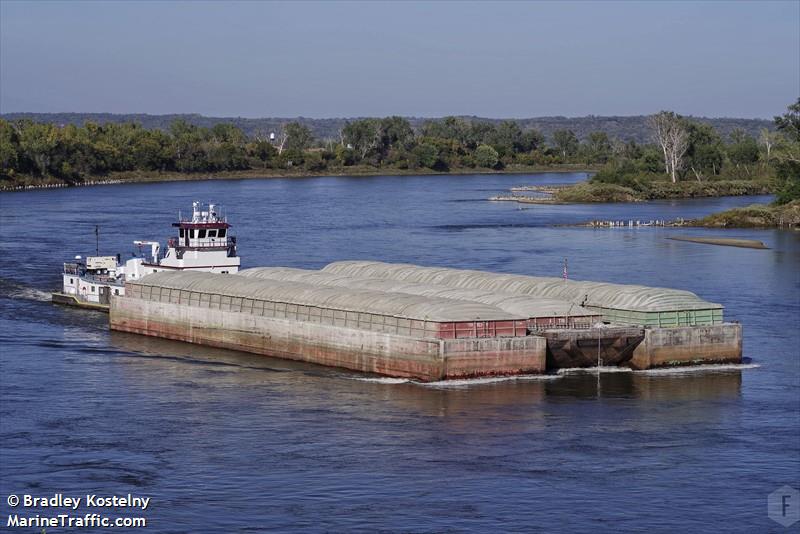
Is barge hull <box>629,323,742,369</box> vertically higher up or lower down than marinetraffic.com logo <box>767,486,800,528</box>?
higher up

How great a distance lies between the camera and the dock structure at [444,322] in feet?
182

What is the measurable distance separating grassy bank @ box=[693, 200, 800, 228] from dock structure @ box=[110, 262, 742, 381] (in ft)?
288

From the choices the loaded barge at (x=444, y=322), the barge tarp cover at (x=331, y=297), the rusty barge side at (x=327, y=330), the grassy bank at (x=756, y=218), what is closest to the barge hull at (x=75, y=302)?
the rusty barge side at (x=327, y=330)

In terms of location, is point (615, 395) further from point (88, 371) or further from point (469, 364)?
point (88, 371)

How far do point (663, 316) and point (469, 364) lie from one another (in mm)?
10270

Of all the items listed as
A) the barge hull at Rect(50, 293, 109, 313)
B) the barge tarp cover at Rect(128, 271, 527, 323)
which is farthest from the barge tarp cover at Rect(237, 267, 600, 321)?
the barge hull at Rect(50, 293, 109, 313)

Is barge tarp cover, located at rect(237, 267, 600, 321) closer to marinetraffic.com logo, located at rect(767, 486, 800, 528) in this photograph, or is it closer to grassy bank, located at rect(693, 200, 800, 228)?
marinetraffic.com logo, located at rect(767, 486, 800, 528)

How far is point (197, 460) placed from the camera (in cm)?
4447

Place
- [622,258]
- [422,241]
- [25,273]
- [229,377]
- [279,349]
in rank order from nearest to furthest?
1. [229,377]
2. [279,349]
3. [25,273]
4. [622,258]
5. [422,241]

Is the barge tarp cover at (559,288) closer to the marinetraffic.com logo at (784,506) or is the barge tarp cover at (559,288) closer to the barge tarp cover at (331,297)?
the barge tarp cover at (331,297)

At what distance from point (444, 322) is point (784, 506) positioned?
1781 centimetres

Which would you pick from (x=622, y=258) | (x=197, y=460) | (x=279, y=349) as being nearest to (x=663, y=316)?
(x=279, y=349)

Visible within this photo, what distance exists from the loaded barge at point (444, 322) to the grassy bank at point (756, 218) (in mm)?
87369

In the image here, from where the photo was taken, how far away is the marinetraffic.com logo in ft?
131
